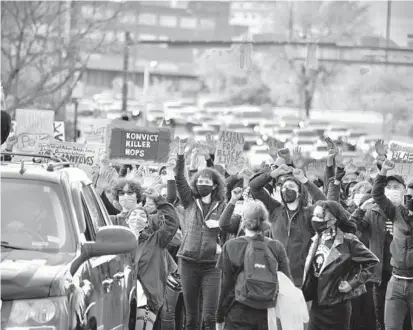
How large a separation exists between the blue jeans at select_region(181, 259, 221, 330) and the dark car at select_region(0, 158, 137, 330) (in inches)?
139

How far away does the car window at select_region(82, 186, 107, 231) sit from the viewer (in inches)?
331

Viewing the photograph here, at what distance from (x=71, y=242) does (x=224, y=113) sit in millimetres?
92591

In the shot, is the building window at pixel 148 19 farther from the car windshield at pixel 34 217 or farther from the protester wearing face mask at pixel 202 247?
the car windshield at pixel 34 217

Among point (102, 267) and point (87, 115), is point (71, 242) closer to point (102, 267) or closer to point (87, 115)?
point (102, 267)

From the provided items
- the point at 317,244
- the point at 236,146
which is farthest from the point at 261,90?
the point at 317,244

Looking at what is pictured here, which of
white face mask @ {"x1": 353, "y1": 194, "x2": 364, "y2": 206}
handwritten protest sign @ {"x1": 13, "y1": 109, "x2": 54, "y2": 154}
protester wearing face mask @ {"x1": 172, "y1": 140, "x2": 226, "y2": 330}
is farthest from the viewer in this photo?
handwritten protest sign @ {"x1": 13, "y1": 109, "x2": 54, "y2": 154}

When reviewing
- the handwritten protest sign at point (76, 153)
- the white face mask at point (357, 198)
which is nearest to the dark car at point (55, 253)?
the white face mask at point (357, 198)

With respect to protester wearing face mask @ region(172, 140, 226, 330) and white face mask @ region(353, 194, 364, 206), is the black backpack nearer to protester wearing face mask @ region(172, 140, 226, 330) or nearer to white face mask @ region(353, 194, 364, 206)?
protester wearing face mask @ region(172, 140, 226, 330)

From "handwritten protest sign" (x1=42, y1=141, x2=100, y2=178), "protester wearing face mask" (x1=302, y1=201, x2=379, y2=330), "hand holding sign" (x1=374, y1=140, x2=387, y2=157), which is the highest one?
"hand holding sign" (x1=374, y1=140, x2=387, y2=157)

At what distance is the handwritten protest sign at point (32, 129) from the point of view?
1647cm

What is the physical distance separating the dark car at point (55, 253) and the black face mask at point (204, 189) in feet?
12.2

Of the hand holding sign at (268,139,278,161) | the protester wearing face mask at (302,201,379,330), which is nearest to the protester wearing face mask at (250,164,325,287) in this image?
the protester wearing face mask at (302,201,379,330)

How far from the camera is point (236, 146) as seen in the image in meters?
17.6

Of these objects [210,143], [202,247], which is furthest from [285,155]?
[210,143]
